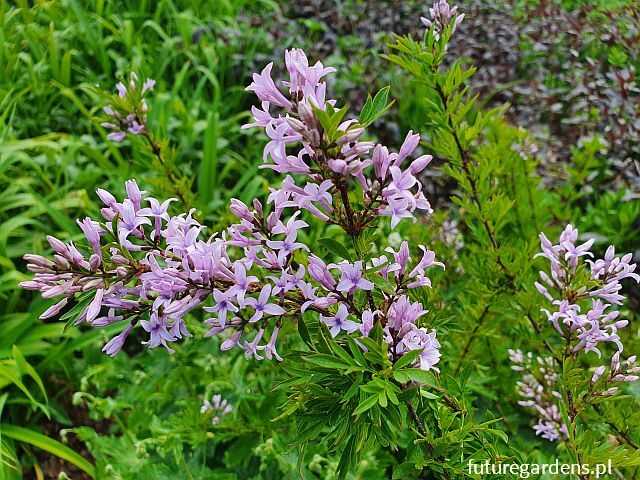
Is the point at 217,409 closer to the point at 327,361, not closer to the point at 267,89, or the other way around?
the point at 327,361

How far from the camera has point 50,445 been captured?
2254 millimetres

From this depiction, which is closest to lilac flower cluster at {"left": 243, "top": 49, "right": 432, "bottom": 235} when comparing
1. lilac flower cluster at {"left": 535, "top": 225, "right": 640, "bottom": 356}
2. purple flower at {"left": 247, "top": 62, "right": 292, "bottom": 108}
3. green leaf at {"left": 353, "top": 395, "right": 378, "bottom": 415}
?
purple flower at {"left": 247, "top": 62, "right": 292, "bottom": 108}

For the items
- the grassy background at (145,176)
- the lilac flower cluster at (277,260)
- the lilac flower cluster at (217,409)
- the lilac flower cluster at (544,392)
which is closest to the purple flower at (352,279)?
the lilac flower cluster at (277,260)

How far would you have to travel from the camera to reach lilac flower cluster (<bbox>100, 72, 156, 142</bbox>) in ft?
5.90

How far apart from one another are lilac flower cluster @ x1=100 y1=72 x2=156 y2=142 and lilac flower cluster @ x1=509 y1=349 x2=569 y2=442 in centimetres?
127

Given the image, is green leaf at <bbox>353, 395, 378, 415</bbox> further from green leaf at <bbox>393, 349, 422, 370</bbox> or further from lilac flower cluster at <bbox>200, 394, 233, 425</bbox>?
lilac flower cluster at <bbox>200, 394, 233, 425</bbox>

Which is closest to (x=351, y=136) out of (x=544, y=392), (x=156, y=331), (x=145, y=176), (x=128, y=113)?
(x=156, y=331)

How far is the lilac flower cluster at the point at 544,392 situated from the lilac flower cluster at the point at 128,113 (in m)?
1.27

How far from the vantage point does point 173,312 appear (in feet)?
3.05

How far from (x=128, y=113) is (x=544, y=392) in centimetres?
145

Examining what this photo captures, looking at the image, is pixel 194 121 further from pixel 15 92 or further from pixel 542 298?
pixel 542 298

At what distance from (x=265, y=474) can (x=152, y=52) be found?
336cm

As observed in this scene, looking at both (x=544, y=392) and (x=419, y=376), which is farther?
(x=544, y=392)

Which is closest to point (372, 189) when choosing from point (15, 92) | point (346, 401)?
point (346, 401)
